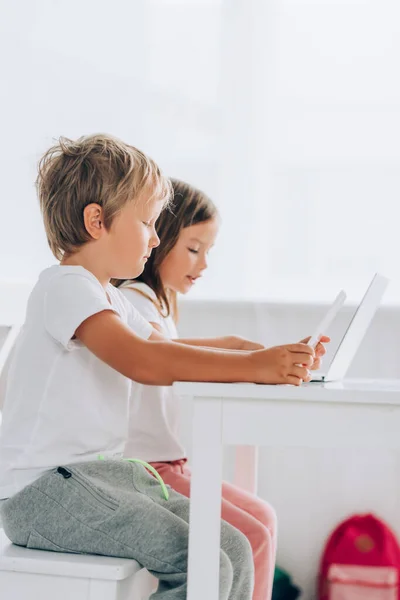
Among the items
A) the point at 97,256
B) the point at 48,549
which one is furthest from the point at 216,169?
the point at 48,549

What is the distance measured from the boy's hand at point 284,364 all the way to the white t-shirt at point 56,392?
0.79 ft

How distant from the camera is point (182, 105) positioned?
2314mm

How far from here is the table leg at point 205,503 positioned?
1035 mm

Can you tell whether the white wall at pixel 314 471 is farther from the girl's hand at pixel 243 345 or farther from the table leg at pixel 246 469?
the girl's hand at pixel 243 345

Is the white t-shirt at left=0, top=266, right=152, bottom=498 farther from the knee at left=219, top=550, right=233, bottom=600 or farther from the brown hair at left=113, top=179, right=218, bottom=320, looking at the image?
the brown hair at left=113, top=179, right=218, bottom=320

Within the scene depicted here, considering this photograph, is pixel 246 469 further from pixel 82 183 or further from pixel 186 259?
pixel 82 183

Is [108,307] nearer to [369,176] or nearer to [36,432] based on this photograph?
[36,432]

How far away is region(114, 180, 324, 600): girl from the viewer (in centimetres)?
152

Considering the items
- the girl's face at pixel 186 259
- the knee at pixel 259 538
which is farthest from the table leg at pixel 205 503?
the girl's face at pixel 186 259

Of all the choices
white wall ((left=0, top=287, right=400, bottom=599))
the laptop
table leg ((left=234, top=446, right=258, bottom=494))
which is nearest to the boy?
the laptop

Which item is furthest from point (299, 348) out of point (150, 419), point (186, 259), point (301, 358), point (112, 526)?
point (186, 259)

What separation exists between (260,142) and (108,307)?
1.18m

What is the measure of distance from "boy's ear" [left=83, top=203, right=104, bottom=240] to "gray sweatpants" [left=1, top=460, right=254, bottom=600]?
0.35 meters

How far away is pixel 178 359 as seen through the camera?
3.78 feet
